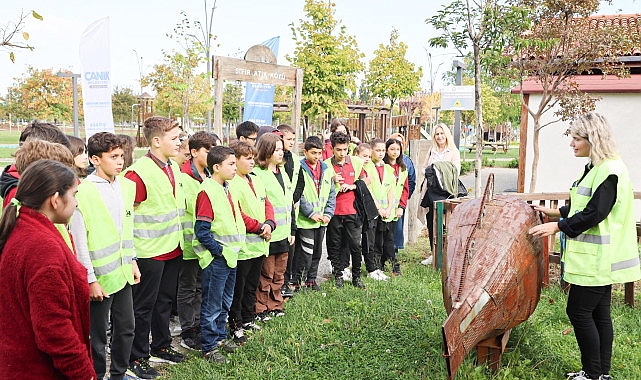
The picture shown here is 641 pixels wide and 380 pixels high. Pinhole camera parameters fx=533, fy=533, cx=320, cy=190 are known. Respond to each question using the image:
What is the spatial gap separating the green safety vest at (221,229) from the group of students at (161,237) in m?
0.01

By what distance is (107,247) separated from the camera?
3.59m

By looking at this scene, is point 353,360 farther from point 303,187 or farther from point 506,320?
point 303,187

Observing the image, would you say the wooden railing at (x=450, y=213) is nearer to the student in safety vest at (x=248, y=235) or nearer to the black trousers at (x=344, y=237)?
the black trousers at (x=344, y=237)

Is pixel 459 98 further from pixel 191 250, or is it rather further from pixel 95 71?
pixel 191 250

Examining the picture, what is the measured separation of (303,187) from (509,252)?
2.85 m

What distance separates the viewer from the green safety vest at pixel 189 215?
15.9 feet

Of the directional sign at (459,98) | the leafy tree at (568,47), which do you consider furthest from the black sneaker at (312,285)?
the directional sign at (459,98)

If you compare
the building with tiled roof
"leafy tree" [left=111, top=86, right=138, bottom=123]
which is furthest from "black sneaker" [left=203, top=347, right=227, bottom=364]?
"leafy tree" [left=111, top=86, right=138, bottom=123]

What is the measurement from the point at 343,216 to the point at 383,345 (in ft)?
7.40

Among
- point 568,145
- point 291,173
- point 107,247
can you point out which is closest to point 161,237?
point 107,247

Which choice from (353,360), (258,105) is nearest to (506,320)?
(353,360)

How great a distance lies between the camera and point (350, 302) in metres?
5.70

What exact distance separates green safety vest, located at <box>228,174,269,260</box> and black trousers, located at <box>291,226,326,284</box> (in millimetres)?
1317

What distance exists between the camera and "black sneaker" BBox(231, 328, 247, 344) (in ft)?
16.1
